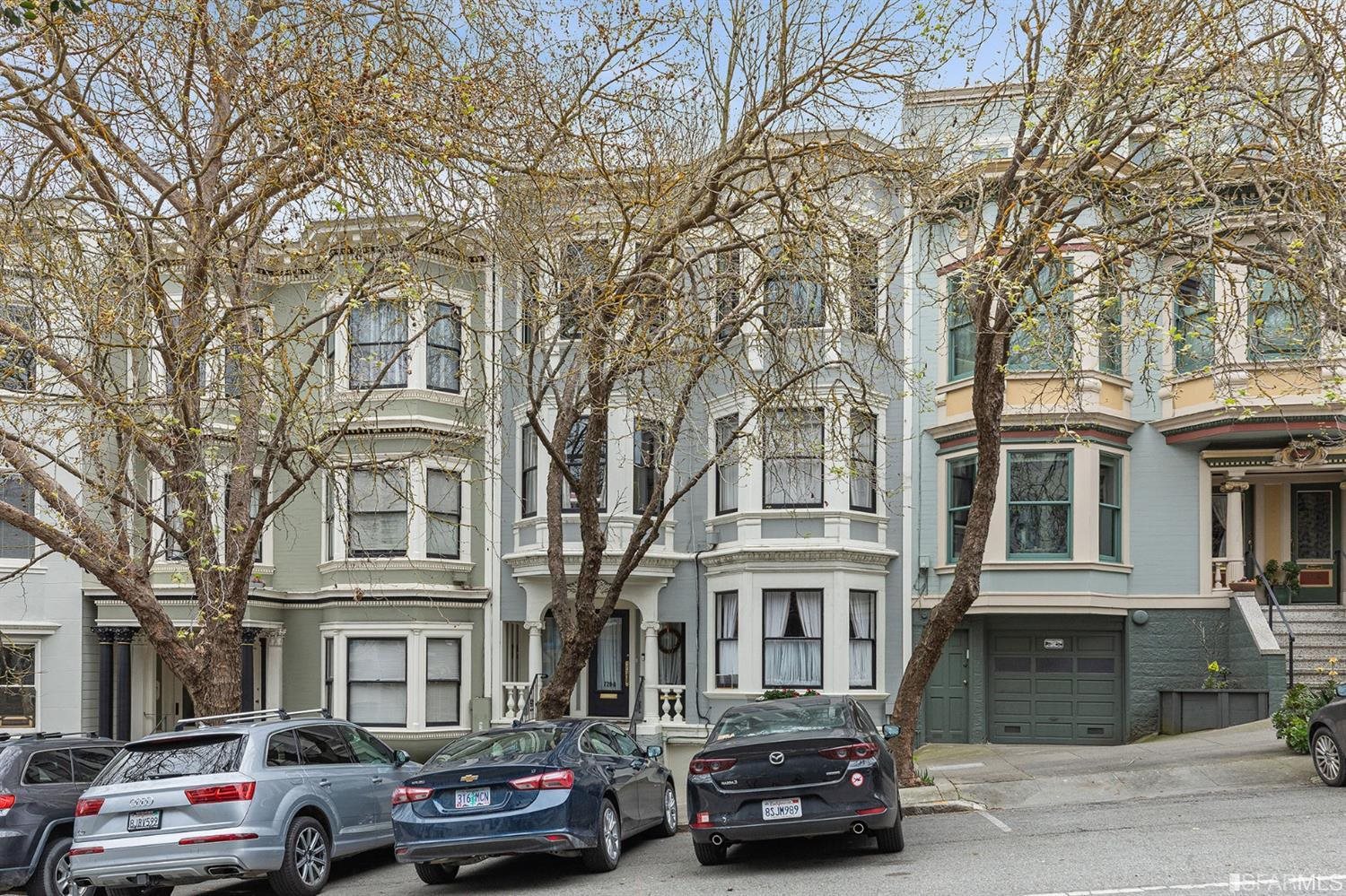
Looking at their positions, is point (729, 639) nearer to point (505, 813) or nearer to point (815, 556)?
point (815, 556)

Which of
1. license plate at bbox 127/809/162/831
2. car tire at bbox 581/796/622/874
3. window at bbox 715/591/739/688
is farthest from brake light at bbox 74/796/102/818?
window at bbox 715/591/739/688

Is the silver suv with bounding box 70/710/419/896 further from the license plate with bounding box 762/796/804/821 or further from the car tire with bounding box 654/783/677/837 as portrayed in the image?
the license plate with bounding box 762/796/804/821

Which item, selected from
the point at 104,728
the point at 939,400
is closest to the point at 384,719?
the point at 104,728

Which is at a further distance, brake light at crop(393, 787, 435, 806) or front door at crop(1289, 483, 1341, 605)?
front door at crop(1289, 483, 1341, 605)

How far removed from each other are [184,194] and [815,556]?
12383 mm

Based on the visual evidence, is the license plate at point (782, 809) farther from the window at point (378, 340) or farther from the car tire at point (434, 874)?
the window at point (378, 340)

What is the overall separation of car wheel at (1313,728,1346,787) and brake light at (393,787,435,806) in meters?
9.41

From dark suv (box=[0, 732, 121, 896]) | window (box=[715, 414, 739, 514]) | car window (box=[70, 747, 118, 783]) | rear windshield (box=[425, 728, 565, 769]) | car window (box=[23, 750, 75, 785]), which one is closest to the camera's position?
dark suv (box=[0, 732, 121, 896])

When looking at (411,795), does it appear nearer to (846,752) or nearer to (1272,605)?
(846,752)

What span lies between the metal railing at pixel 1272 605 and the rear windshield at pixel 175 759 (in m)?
15.2

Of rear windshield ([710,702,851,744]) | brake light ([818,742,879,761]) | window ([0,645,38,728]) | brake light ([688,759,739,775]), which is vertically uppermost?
rear windshield ([710,702,851,744])

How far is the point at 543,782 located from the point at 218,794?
2.71 metres

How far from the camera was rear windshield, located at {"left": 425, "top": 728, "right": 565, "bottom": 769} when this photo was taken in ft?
39.0

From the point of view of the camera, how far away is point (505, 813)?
36.6ft
